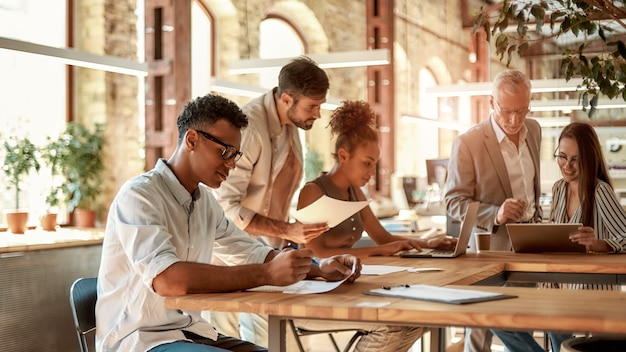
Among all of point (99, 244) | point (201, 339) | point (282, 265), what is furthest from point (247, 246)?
point (99, 244)

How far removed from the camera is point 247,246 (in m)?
3.04

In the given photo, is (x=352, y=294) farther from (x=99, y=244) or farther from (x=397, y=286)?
(x=99, y=244)

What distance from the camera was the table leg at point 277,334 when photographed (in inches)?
89.3

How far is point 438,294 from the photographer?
231 cm

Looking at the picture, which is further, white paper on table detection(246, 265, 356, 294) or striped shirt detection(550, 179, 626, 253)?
striped shirt detection(550, 179, 626, 253)

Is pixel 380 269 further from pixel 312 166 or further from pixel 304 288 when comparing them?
pixel 312 166

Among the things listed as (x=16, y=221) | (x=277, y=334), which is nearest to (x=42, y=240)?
(x=16, y=221)

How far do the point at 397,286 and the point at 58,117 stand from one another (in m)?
6.44

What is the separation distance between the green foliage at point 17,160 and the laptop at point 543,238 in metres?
4.47

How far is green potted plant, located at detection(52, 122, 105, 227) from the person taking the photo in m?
7.66

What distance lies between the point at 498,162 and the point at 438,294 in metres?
1.94

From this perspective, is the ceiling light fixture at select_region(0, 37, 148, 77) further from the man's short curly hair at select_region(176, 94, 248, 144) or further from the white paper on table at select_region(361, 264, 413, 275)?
the white paper on table at select_region(361, 264, 413, 275)

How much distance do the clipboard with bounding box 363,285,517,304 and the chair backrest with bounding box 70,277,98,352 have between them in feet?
3.09

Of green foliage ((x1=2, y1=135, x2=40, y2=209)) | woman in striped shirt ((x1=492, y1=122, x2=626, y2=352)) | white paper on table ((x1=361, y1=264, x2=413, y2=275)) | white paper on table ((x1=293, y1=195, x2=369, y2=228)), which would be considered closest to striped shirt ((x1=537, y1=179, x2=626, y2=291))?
woman in striped shirt ((x1=492, y1=122, x2=626, y2=352))
